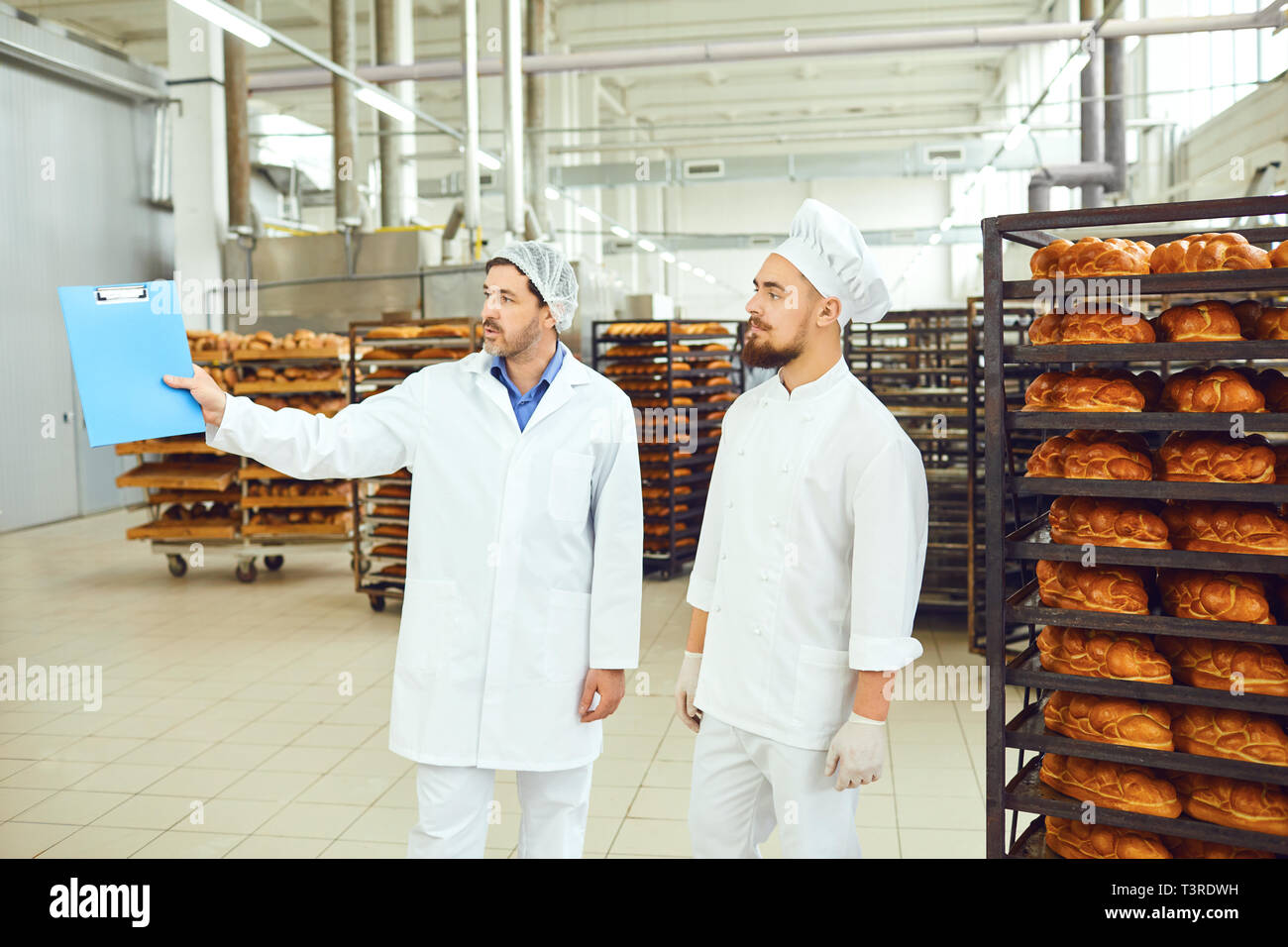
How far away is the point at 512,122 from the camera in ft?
28.6

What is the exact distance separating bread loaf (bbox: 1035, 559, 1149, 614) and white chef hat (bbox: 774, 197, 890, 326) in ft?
2.32

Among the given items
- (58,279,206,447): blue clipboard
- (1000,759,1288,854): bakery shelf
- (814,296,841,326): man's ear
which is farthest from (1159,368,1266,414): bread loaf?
(58,279,206,447): blue clipboard

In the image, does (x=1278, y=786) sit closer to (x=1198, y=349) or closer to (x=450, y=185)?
(x=1198, y=349)

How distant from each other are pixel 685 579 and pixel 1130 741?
5924mm

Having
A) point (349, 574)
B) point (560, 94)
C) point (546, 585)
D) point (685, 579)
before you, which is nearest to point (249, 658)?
point (349, 574)

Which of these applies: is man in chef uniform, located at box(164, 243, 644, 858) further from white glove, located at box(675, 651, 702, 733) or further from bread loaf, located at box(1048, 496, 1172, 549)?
→ bread loaf, located at box(1048, 496, 1172, 549)

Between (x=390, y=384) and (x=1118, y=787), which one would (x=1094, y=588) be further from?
(x=390, y=384)

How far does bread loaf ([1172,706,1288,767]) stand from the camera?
81.5 inches

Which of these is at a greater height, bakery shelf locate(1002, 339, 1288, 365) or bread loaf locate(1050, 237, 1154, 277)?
bread loaf locate(1050, 237, 1154, 277)

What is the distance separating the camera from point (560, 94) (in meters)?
15.5

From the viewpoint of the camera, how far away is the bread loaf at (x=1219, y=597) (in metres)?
2.09

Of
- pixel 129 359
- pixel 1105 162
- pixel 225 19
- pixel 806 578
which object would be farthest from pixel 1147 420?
pixel 1105 162

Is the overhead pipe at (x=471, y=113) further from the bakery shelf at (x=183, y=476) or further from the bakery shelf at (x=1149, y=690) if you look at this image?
the bakery shelf at (x=1149, y=690)

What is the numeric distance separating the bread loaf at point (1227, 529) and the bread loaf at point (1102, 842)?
1.96 feet
